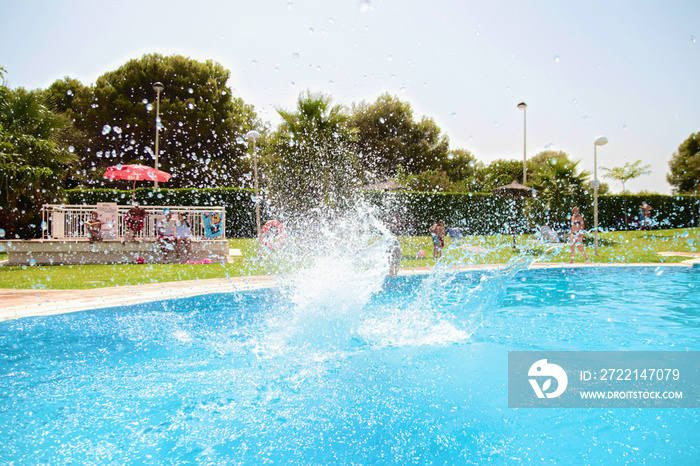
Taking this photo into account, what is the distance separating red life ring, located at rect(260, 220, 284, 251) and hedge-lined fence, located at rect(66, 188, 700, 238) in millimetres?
4853

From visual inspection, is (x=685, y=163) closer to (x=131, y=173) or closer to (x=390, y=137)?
(x=390, y=137)

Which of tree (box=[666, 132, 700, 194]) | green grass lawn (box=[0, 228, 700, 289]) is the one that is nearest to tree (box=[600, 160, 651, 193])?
tree (box=[666, 132, 700, 194])

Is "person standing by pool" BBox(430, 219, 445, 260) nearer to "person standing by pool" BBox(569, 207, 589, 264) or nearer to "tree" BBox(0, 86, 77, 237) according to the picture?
"person standing by pool" BBox(569, 207, 589, 264)

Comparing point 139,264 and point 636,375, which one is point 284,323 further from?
point 139,264

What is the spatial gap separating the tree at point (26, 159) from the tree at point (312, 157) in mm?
9056

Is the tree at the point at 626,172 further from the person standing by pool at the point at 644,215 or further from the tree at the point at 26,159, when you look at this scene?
the tree at the point at 26,159

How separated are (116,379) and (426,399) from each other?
326cm

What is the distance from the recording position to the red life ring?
56.3 ft

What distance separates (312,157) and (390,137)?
2267 cm

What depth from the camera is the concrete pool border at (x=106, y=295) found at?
6789 mm

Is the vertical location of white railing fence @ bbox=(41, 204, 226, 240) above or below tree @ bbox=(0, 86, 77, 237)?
below

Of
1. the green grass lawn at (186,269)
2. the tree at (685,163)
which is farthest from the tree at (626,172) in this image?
the green grass lawn at (186,269)

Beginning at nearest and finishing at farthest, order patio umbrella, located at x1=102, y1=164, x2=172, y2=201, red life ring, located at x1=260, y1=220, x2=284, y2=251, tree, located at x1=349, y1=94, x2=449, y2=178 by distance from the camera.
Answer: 1. patio umbrella, located at x1=102, y1=164, x2=172, y2=201
2. red life ring, located at x1=260, y1=220, x2=284, y2=251
3. tree, located at x1=349, y1=94, x2=449, y2=178

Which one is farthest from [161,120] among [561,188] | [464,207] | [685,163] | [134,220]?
[685,163]
